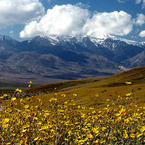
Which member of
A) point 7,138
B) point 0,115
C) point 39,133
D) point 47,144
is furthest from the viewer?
point 0,115

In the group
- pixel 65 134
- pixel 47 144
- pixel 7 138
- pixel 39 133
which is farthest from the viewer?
pixel 65 134

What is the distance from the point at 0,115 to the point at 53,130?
3.02m

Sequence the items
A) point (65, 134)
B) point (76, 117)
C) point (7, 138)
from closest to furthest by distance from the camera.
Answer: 1. point (7, 138)
2. point (65, 134)
3. point (76, 117)

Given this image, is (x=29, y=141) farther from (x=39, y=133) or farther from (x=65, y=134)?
(x=65, y=134)

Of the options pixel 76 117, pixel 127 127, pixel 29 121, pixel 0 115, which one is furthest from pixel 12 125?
pixel 127 127

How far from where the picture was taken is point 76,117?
10.2 m

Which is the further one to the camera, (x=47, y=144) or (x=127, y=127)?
(x=127, y=127)

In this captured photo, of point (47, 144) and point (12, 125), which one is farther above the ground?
point (12, 125)

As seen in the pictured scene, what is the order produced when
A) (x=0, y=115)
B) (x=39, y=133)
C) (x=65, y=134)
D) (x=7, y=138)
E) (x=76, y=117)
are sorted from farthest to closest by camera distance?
(x=76, y=117), (x=0, y=115), (x=65, y=134), (x=39, y=133), (x=7, y=138)

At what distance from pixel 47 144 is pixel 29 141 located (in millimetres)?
756

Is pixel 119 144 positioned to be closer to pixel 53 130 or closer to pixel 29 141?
pixel 53 130

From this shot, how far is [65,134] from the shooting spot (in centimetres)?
835

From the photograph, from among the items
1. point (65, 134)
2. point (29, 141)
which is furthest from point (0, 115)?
point (65, 134)

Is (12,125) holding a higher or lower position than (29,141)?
higher
